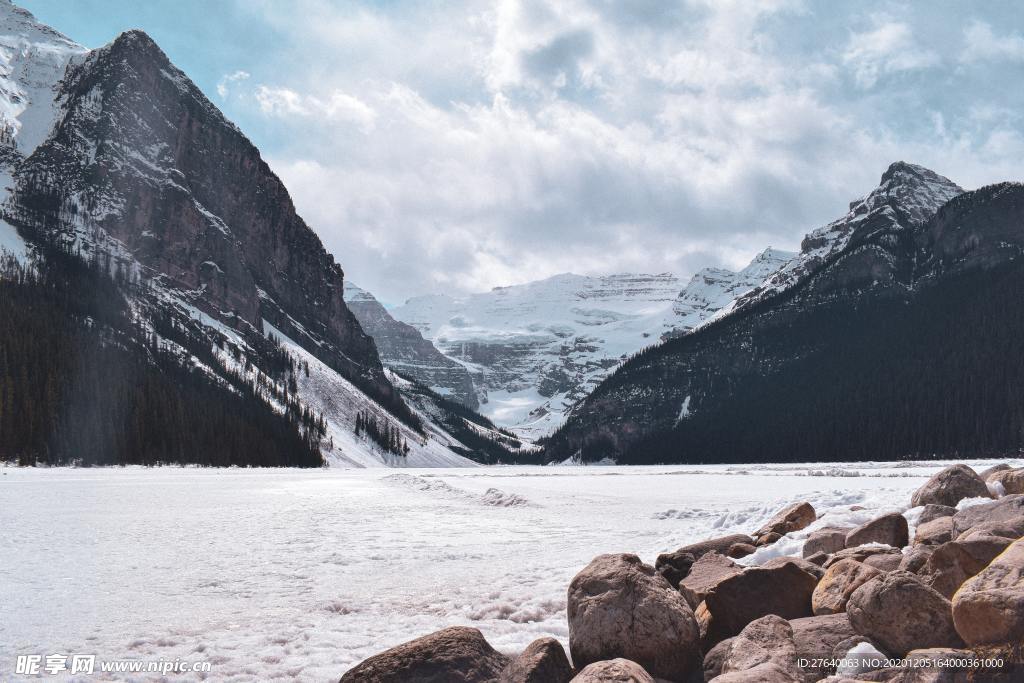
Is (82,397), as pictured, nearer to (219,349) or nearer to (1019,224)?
(219,349)

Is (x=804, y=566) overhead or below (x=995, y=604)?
below

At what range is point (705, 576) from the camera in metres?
10.1

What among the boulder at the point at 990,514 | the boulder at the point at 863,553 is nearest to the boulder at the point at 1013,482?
the boulder at the point at 990,514

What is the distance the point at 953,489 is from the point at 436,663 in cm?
1195

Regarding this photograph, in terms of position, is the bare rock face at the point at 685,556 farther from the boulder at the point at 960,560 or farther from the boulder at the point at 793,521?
the boulder at the point at 960,560

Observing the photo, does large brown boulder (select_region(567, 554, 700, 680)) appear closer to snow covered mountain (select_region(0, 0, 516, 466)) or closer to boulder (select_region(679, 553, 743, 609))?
boulder (select_region(679, 553, 743, 609))

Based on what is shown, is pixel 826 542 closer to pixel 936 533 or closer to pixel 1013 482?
pixel 936 533

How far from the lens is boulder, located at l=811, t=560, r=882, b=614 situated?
8.10m

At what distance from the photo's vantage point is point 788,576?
9.09 metres

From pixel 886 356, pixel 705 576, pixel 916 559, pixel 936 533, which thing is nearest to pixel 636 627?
pixel 705 576

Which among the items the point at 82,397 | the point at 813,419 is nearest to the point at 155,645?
the point at 82,397

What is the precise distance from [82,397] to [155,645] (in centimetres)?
9456

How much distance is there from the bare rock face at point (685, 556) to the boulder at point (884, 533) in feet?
7.93

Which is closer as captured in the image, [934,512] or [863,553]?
[863,553]
